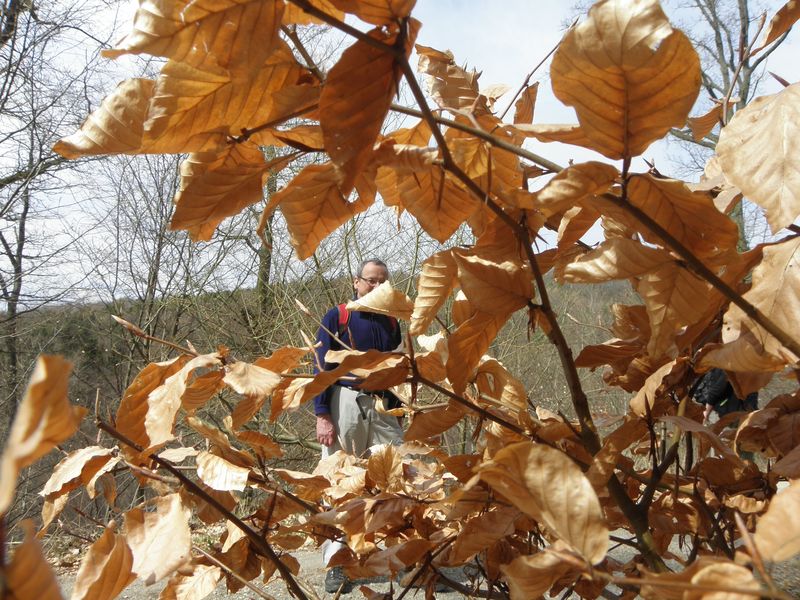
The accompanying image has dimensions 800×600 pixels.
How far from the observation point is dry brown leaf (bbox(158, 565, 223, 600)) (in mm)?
609

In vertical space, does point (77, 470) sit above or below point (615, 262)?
below

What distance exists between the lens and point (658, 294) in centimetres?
40

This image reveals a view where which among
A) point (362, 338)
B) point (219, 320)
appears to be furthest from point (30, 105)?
point (362, 338)

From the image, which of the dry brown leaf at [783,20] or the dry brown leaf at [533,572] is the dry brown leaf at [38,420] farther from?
the dry brown leaf at [783,20]

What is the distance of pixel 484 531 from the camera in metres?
0.52

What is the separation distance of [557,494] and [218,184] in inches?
11.7

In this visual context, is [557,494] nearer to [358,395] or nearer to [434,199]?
[434,199]

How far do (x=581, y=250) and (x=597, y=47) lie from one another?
274 millimetres

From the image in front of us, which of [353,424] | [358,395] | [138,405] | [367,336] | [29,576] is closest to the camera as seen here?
[29,576]

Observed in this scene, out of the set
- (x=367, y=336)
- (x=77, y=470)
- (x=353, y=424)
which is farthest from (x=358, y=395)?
(x=77, y=470)

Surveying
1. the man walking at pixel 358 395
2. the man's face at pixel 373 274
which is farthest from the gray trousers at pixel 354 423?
the man's face at pixel 373 274

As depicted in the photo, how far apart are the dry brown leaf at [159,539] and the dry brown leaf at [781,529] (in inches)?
13.7

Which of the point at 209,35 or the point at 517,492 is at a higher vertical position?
the point at 209,35

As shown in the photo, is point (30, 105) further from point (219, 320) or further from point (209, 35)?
point (209, 35)
